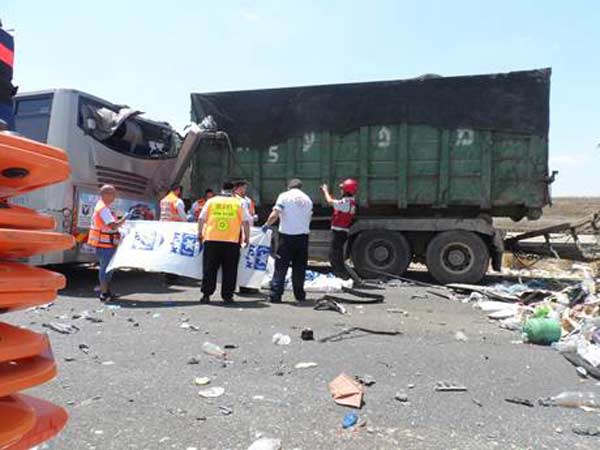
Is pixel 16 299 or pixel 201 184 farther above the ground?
pixel 201 184

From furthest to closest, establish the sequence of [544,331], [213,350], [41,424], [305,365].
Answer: [544,331]
[213,350]
[305,365]
[41,424]

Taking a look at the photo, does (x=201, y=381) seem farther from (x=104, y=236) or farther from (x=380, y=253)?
(x=380, y=253)

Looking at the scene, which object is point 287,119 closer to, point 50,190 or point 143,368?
point 50,190

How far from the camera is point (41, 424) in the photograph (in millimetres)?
1238

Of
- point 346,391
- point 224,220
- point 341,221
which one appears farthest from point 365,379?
point 341,221

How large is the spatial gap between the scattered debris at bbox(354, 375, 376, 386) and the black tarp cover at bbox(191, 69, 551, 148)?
596 cm

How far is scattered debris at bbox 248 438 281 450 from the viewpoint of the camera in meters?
2.61

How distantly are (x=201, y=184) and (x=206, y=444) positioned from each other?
7.63 meters

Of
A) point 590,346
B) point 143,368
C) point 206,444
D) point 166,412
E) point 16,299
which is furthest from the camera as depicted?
point 590,346

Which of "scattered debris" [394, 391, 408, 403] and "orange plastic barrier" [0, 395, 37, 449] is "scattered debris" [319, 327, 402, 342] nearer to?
"scattered debris" [394, 391, 408, 403]

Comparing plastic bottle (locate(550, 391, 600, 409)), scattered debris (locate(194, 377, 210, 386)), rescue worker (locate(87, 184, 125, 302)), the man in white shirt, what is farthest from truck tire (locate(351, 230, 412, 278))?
scattered debris (locate(194, 377, 210, 386))

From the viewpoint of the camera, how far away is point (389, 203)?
9.11 meters

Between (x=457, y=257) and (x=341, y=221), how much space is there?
201 cm

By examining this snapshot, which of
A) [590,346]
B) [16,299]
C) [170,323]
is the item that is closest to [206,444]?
[16,299]
